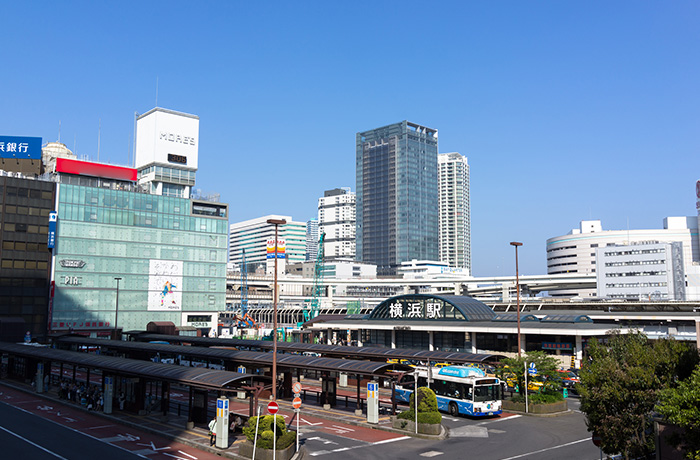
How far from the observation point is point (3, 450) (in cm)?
3047

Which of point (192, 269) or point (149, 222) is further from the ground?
point (149, 222)

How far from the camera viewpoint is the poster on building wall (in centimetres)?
11581

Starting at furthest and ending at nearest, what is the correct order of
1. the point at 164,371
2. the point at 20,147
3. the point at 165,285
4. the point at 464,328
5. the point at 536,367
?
the point at 165,285 → the point at 20,147 → the point at 464,328 → the point at 536,367 → the point at 164,371

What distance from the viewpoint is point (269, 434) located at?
28.9 m

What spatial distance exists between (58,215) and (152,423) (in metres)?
80.5

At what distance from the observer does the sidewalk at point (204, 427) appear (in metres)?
32.5

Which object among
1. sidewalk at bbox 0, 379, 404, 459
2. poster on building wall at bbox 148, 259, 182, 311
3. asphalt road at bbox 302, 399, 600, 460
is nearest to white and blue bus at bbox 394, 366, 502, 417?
asphalt road at bbox 302, 399, 600, 460

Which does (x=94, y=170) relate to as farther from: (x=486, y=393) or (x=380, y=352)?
(x=486, y=393)

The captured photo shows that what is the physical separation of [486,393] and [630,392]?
764 inches

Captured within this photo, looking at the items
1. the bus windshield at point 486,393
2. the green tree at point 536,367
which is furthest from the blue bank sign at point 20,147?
the bus windshield at point 486,393

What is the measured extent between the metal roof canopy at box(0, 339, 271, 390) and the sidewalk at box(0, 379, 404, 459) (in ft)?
10.6

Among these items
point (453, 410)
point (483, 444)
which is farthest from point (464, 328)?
point (483, 444)

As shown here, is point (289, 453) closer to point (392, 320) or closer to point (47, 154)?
point (392, 320)

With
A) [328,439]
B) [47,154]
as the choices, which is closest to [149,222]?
[47,154]
